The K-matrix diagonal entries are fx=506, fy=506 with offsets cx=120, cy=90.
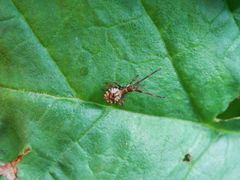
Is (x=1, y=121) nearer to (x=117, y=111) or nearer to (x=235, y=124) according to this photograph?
(x=117, y=111)

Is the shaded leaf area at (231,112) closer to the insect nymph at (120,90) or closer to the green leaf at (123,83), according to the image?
the green leaf at (123,83)

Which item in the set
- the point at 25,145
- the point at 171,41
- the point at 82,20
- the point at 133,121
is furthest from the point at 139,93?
the point at 25,145

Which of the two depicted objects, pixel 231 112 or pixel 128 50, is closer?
pixel 128 50

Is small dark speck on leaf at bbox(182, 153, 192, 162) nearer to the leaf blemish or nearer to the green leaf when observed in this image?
the green leaf

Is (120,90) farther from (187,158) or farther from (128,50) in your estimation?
(187,158)

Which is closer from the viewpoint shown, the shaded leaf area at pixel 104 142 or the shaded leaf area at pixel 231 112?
the shaded leaf area at pixel 104 142

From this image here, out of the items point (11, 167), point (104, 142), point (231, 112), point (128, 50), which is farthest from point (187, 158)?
point (11, 167)

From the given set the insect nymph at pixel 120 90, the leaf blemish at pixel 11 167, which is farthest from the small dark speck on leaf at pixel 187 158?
the leaf blemish at pixel 11 167

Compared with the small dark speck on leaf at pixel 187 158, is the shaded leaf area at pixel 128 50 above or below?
above

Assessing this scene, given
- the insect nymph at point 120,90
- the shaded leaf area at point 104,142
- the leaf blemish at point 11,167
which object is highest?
the insect nymph at point 120,90
